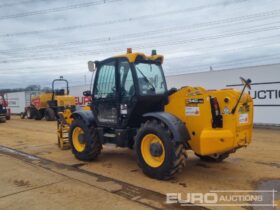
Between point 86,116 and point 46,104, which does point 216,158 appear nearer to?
point 86,116

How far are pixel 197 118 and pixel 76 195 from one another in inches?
98.8

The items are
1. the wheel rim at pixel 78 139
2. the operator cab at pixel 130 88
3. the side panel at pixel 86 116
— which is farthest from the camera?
the wheel rim at pixel 78 139

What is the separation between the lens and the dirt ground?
198 inches

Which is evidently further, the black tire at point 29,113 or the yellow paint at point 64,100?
the black tire at point 29,113

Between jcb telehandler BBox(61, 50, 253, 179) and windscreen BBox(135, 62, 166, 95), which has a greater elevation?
windscreen BBox(135, 62, 166, 95)

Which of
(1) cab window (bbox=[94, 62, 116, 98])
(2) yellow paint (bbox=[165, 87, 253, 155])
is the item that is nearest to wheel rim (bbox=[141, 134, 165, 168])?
(2) yellow paint (bbox=[165, 87, 253, 155])

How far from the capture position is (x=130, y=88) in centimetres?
678

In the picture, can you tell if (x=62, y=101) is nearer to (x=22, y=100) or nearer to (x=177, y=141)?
(x=22, y=100)

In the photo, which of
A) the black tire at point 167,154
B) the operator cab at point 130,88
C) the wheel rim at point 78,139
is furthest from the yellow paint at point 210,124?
the wheel rim at point 78,139

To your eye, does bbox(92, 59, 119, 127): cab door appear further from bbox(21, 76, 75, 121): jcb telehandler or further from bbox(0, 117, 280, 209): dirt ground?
bbox(21, 76, 75, 121): jcb telehandler

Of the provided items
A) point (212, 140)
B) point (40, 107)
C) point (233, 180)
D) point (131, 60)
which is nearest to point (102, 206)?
point (212, 140)

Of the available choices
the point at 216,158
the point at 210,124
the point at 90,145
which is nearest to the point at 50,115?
the point at 90,145

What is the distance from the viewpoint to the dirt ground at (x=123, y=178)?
16.5 feet

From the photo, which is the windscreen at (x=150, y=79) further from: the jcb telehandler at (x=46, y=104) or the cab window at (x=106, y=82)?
the jcb telehandler at (x=46, y=104)
